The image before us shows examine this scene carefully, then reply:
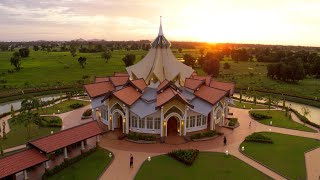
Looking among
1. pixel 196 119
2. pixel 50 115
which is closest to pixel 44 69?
pixel 50 115

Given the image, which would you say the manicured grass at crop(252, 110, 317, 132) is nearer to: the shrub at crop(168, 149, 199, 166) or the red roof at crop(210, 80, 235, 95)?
the red roof at crop(210, 80, 235, 95)

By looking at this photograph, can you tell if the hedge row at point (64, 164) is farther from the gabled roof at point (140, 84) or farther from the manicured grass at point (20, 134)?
the gabled roof at point (140, 84)

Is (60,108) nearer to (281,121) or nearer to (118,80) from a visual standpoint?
(118,80)

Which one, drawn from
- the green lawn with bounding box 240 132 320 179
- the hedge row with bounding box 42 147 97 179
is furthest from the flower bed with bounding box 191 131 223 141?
the hedge row with bounding box 42 147 97 179

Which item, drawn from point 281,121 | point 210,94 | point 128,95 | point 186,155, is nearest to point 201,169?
point 186,155

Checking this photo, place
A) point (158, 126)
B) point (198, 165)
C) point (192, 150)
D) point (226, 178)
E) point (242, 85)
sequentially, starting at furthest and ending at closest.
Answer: point (242, 85) → point (158, 126) → point (192, 150) → point (198, 165) → point (226, 178)

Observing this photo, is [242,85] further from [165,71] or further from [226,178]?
[226,178]

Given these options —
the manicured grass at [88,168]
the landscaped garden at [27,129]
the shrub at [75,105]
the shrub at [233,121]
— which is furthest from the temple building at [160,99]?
the shrub at [75,105]
